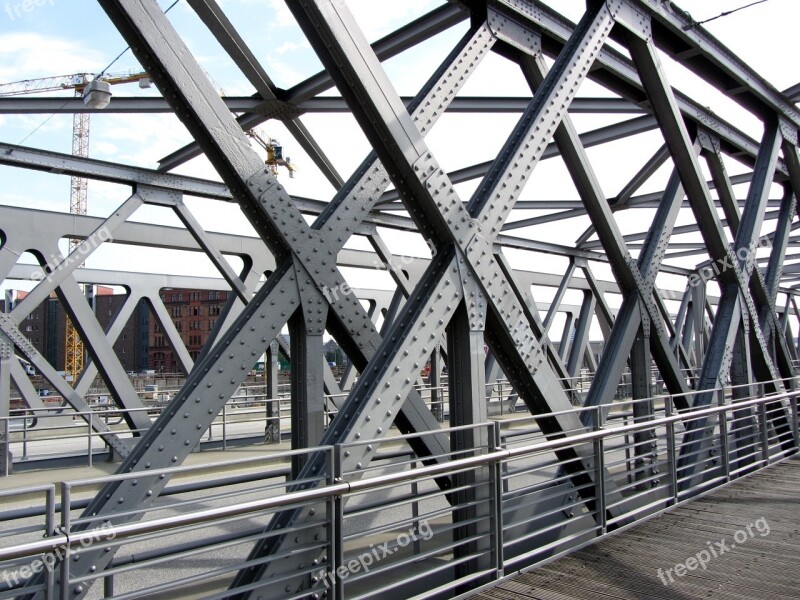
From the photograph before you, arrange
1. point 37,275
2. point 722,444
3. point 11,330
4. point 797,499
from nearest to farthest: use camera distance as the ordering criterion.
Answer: point 797,499, point 722,444, point 11,330, point 37,275

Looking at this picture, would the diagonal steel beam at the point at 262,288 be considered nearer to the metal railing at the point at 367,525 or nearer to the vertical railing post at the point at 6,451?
the metal railing at the point at 367,525

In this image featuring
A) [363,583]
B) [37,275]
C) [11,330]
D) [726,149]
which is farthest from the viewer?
[37,275]

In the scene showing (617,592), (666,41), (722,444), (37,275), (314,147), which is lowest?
(617,592)

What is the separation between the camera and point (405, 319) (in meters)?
5.39

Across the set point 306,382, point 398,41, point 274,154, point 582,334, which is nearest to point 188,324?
point 274,154

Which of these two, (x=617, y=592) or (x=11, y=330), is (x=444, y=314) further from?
(x=11, y=330)

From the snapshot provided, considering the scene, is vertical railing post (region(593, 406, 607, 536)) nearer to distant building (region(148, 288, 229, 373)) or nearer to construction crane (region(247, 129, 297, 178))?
construction crane (region(247, 129, 297, 178))

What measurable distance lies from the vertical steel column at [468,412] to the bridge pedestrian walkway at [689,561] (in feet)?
1.80

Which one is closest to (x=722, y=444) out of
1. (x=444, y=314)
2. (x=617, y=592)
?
(x=617, y=592)

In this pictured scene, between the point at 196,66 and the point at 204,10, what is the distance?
159 inches

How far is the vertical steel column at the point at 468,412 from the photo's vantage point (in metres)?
5.57

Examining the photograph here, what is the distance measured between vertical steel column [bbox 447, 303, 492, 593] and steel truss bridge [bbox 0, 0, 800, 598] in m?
0.02

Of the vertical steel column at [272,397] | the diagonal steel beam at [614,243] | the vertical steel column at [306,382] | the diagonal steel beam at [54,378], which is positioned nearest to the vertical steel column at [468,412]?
the vertical steel column at [306,382]

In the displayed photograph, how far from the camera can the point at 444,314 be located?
18.4ft
